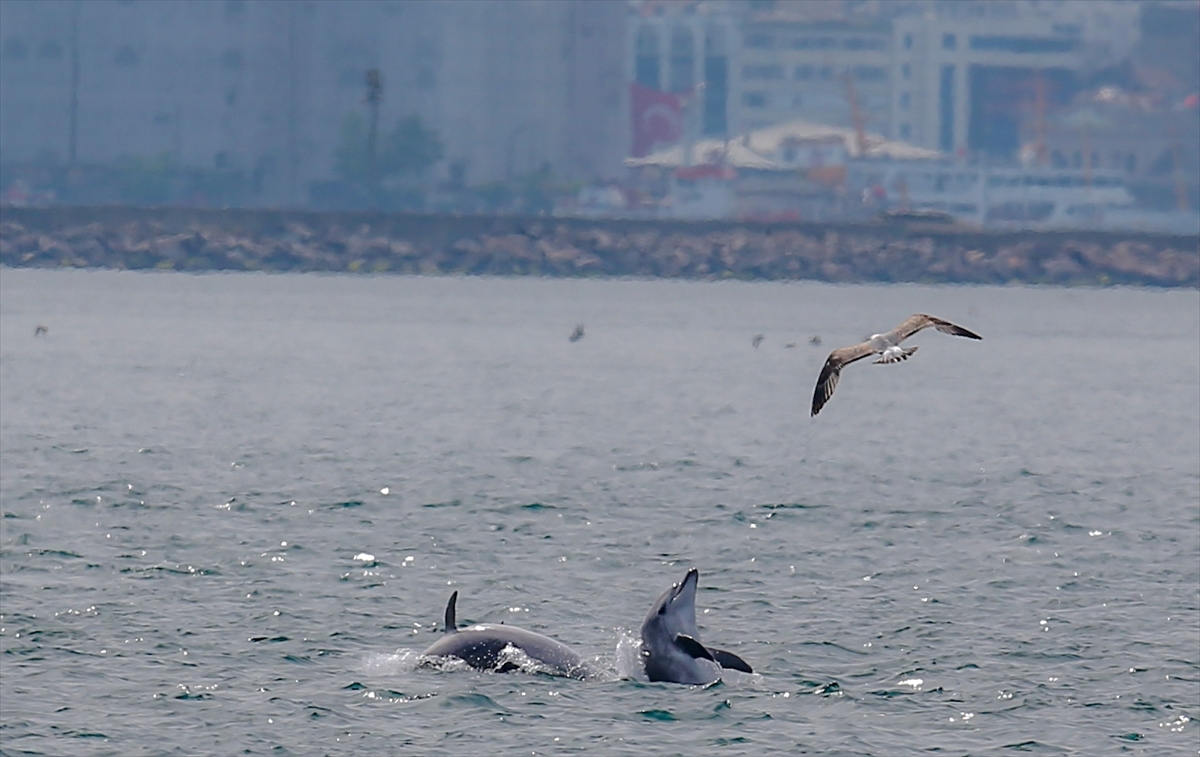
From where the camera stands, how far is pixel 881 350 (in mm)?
13305

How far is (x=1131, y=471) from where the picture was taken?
4081cm

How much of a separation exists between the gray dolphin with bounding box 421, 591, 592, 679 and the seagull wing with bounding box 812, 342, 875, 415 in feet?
19.5

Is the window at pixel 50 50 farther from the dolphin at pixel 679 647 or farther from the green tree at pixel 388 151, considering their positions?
the dolphin at pixel 679 647

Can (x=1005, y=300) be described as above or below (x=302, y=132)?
below

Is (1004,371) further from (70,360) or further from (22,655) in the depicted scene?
(22,655)

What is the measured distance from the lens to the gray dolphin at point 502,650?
19.2 metres

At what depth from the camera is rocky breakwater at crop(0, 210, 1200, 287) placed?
139125 millimetres

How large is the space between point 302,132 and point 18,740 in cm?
15804

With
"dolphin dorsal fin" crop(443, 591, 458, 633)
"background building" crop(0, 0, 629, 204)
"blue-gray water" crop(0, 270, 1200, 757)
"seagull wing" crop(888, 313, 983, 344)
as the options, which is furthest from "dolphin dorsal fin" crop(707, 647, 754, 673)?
"background building" crop(0, 0, 629, 204)

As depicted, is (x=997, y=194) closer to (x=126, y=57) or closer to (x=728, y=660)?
(x=126, y=57)

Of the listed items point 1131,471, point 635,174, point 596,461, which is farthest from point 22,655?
point 635,174

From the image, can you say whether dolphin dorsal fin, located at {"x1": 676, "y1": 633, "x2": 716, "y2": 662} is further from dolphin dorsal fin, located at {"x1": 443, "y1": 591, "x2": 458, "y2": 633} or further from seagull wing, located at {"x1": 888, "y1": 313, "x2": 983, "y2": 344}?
seagull wing, located at {"x1": 888, "y1": 313, "x2": 983, "y2": 344}

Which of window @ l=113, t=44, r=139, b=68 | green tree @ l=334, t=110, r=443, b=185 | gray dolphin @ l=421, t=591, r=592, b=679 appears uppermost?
window @ l=113, t=44, r=139, b=68

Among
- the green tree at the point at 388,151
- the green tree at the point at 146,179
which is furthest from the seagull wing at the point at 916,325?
the green tree at the point at 388,151
